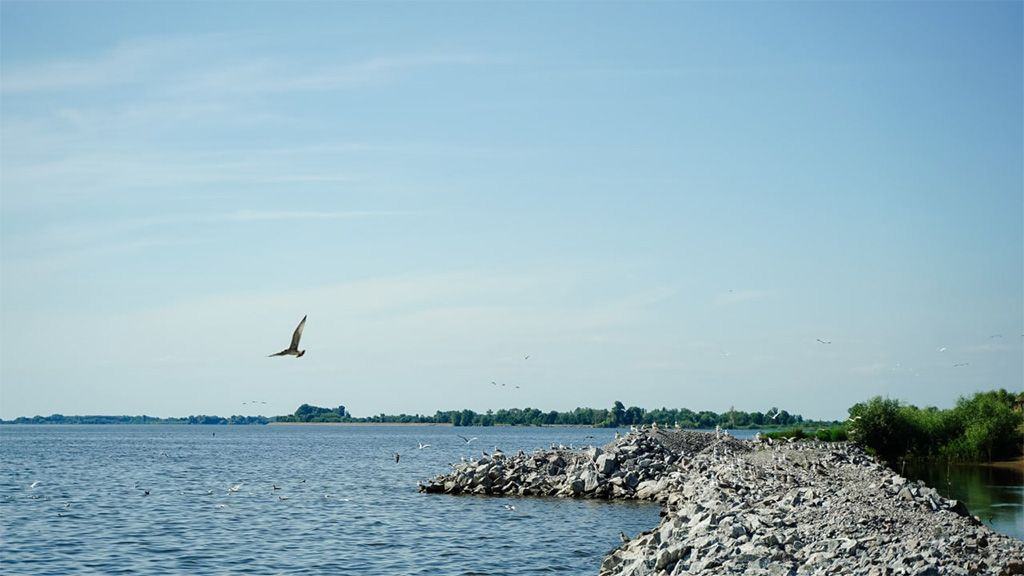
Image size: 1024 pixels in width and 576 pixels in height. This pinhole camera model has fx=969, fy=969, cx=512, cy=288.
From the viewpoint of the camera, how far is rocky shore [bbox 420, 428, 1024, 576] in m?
16.4

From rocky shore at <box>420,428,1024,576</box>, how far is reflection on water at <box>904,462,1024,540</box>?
3.40 metres

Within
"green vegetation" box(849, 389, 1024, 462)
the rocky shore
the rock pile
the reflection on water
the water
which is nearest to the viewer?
the rocky shore

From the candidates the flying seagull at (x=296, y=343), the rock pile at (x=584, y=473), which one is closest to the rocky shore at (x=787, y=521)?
the rock pile at (x=584, y=473)

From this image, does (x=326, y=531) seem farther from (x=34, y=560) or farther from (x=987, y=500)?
(x=987, y=500)

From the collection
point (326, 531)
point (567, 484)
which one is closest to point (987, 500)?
point (567, 484)

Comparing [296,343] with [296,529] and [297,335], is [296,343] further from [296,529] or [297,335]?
[296,529]

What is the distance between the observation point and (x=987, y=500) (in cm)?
3456

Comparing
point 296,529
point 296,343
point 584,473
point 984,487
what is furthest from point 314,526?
point 984,487

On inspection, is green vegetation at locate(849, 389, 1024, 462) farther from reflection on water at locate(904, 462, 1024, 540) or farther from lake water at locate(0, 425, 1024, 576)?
lake water at locate(0, 425, 1024, 576)

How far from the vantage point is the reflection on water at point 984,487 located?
28.7 m

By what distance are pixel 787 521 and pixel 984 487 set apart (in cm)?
2479

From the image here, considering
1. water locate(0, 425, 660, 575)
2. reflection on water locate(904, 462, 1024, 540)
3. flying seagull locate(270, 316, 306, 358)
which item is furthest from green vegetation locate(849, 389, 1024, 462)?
flying seagull locate(270, 316, 306, 358)

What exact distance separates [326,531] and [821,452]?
77.9ft

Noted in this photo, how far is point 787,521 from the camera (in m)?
20.3
